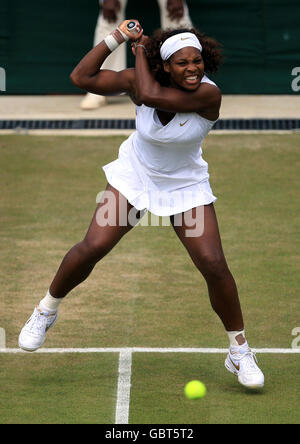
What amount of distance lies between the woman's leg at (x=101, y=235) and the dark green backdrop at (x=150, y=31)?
6937mm

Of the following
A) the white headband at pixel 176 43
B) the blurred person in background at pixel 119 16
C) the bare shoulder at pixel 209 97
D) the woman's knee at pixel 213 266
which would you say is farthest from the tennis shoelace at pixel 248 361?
the blurred person in background at pixel 119 16

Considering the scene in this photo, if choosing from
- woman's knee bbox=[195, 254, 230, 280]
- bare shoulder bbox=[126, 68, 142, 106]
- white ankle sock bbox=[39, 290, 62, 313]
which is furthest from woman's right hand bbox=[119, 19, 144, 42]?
white ankle sock bbox=[39, 290, 62, 313]

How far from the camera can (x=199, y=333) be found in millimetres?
6422

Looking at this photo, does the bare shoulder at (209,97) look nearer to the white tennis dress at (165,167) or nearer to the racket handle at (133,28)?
the white tennis dress at (165,167)

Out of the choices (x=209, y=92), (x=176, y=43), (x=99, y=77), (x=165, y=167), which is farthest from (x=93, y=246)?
(x=176, y=43)

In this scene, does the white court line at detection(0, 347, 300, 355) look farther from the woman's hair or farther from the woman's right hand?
the woman's right hand

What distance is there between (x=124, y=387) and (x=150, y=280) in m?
1.79

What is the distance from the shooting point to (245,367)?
556cm

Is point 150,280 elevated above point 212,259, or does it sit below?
above

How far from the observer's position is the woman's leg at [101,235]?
5570mm

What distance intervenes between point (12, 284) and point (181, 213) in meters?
2.14

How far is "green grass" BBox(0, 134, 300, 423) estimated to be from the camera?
556 cm

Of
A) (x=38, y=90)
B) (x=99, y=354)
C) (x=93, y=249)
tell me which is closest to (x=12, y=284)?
(x=99, y=354)

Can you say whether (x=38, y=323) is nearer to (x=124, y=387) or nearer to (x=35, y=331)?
(x=35, y=331)
